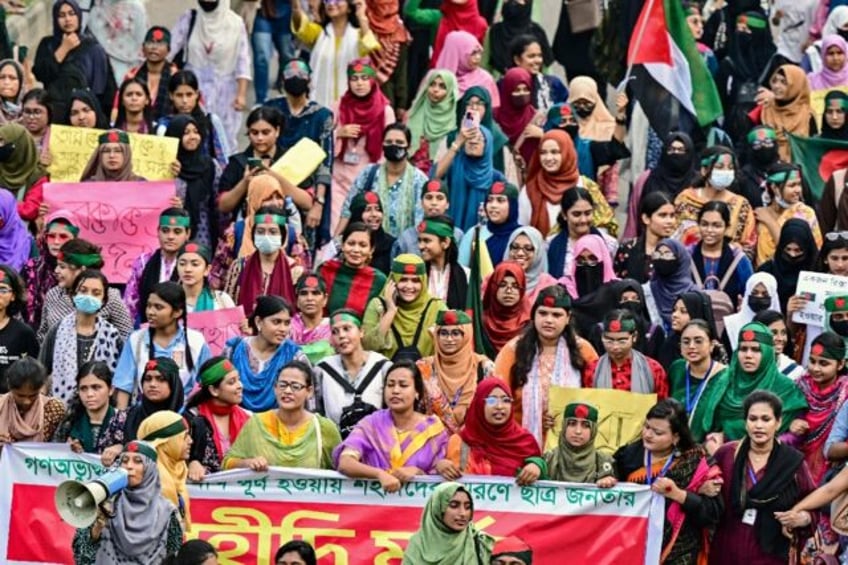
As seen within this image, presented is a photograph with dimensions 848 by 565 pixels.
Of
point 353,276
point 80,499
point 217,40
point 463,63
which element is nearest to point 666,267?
point 353,276

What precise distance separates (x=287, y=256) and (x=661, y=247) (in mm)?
2261

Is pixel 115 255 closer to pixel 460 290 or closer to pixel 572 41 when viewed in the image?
pixel 460 290

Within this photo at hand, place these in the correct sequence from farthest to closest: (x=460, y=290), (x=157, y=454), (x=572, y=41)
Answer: (x=572, y=41)
(x=460, y=290)
(x=157, y=454)

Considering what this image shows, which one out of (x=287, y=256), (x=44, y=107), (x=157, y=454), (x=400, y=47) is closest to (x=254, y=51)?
(x=400, y=47)

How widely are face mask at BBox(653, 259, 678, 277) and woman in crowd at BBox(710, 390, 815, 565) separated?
109 inches

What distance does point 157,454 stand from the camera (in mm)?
15641

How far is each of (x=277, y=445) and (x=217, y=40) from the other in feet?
23.0

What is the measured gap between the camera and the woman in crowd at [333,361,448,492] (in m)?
16.3

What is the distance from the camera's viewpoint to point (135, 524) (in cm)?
1527

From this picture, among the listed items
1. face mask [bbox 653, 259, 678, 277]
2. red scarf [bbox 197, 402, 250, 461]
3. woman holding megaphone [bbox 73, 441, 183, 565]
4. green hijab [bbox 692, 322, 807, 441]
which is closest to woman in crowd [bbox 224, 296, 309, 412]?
red scarf [bbox 197, 402, 250, 461]

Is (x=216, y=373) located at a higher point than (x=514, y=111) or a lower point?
lower

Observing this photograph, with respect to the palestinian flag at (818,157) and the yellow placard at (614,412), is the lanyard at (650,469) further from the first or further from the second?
the palestinian flag at (818,157)

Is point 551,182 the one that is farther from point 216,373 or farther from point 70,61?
point 216,373

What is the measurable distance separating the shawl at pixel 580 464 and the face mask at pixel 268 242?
10.6 feet
